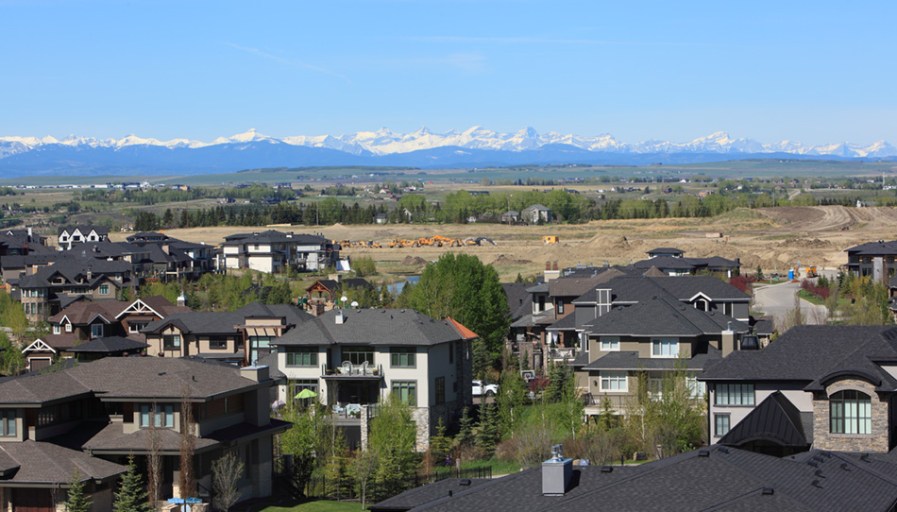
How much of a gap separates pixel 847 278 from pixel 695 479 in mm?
67736

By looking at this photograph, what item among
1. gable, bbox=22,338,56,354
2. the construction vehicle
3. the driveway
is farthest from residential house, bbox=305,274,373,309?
the construction vehicle

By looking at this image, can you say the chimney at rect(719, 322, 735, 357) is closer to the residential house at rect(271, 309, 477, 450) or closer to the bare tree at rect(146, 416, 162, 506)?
the residential house at rect(271, 309, 477, 450)

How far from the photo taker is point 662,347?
51.5 meters

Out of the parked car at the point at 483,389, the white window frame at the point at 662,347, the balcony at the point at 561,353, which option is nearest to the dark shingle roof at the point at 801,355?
the white window frame at the point at 662,347

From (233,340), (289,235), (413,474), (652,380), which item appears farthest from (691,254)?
(413,474)

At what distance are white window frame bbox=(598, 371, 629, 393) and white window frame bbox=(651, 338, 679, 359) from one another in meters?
1.42

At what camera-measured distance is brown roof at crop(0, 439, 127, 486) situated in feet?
116

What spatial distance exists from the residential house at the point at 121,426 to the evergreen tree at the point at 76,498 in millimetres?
495

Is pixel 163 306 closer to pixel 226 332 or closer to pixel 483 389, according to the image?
pixel 226 332

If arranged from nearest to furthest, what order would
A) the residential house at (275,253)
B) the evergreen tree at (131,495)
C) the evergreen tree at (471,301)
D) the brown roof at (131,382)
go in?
the evergreen tree at (131,495) < the brown roof at (131,382) < the evergreen tree at (471,301) < the residential house at (275,253)

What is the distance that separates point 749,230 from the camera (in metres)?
167

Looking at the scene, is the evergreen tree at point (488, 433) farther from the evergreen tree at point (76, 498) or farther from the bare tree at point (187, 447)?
the evergreen tree at point (76, 498)

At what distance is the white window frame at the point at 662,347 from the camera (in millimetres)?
51312

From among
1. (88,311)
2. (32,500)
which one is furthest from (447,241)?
(32,500)
